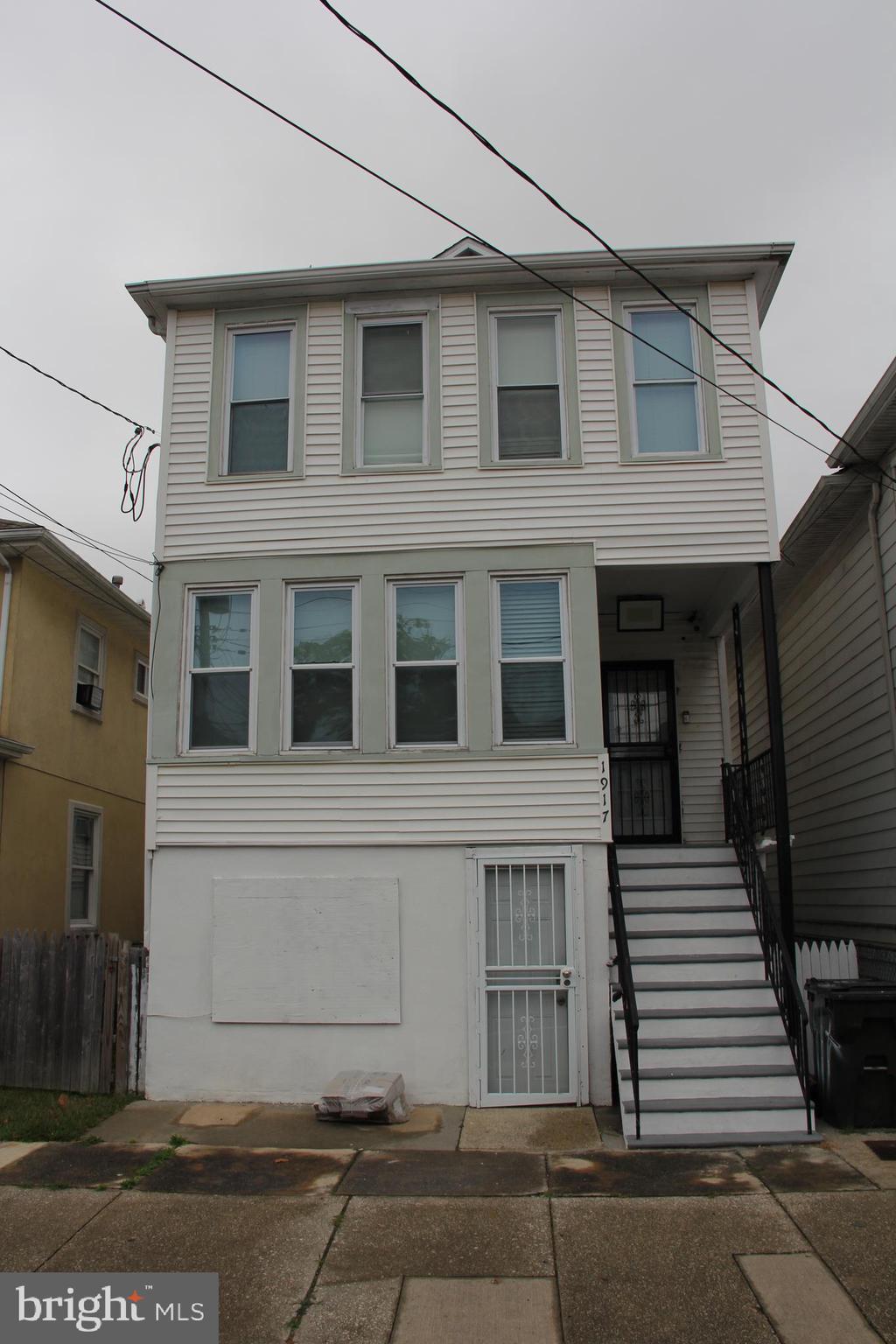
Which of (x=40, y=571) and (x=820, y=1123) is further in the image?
(x=40, y=571)

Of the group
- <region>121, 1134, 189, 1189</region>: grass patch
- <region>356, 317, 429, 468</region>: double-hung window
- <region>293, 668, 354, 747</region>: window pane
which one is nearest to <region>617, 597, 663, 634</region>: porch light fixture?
<region>356, 317, 429, 468</region>: double-hung window

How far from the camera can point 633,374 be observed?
10.4 meters

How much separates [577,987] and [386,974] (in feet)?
5.37

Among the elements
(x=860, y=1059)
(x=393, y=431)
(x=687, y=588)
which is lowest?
(x=860, y=1059)

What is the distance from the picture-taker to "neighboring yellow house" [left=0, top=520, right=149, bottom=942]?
13.3 metres

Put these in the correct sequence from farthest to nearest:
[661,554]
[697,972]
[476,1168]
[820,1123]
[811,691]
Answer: [811,691] → [661,554] → [697,972] → [820,1123] → [476,1168]

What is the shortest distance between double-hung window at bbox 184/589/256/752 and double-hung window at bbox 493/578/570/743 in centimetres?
237

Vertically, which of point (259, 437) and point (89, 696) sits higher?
point (259, 437)

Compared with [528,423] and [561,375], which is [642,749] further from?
[561,375]

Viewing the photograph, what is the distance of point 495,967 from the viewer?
30.1 feet

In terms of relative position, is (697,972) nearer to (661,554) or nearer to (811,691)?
(661,554)

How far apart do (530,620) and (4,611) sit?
7287 mm

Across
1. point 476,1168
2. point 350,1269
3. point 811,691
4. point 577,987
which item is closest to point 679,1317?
point 350,1269

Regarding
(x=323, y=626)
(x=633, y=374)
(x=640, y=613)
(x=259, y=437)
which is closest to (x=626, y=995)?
(x=323, y=626)
